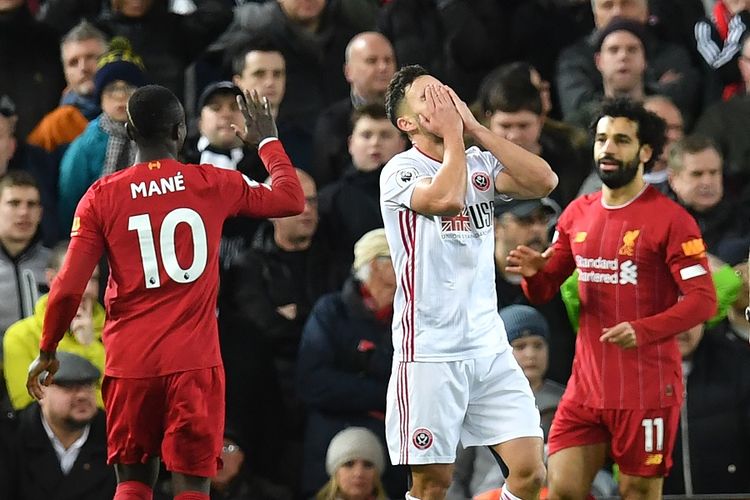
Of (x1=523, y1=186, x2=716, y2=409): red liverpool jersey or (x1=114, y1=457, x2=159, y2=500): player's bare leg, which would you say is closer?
(x1=114, y1=457, x2=159, y2=500): player's bare leg

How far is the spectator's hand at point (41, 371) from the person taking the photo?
6.98 m

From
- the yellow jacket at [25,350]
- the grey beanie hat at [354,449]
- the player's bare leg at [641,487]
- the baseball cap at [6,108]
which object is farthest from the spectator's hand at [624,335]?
the baseball cap at [6,108]

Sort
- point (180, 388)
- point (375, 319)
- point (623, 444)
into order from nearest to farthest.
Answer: point (180, 388) < point (623, 444) < point (375, 319)

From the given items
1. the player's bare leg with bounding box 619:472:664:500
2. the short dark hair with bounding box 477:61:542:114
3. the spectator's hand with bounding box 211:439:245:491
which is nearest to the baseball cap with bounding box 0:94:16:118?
the spectator's hand with bounding box 211:439:245:491

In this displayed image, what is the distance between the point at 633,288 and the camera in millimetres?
7848

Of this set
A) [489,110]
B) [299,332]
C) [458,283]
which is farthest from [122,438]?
[489,110]

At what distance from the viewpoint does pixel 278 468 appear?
9.51 m

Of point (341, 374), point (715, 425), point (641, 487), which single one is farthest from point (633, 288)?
point (341, 374)

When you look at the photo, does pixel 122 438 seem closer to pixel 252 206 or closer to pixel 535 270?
pixel 252 206

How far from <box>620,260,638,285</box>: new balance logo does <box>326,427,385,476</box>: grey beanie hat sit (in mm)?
1773

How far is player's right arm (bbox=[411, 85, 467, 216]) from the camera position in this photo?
22.1 feet

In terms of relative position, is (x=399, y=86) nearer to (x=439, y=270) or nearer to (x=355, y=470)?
(x=439, y=270)

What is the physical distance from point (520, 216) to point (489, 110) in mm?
857

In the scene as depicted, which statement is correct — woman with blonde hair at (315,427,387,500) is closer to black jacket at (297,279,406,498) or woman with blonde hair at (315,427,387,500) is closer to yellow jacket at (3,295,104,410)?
black jacket at (297,279,406,498)
